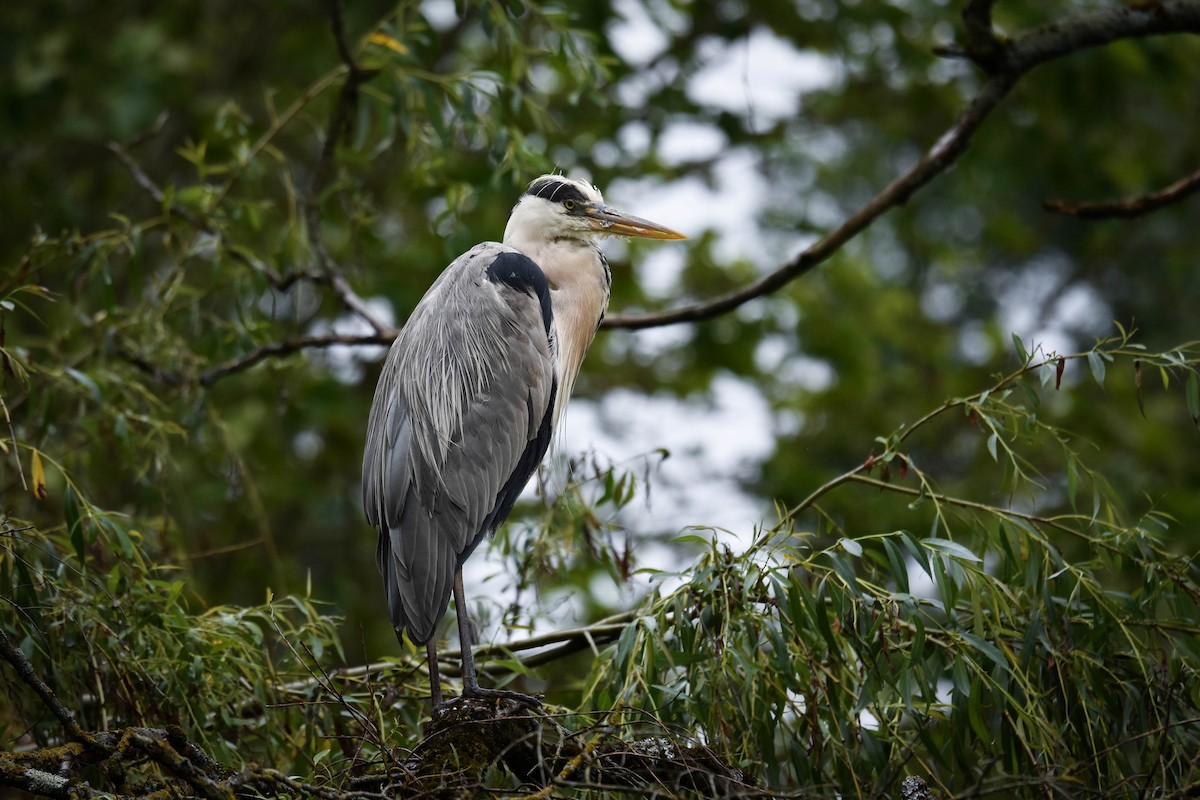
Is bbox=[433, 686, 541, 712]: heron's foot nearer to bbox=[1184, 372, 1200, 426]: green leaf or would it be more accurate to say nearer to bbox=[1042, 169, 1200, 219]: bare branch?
bbox=[1184, 372, 1200, 426]: green leaf

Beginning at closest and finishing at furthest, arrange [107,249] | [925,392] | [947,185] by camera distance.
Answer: [107,249]
[925,392]
[947,185]

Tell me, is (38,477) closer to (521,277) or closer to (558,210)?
(521,277)

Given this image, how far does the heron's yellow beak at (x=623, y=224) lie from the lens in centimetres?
355

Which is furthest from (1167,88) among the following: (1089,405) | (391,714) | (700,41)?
(391,714)

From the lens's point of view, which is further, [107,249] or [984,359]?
[984,359]

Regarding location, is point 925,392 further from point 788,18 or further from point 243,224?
point 243,224

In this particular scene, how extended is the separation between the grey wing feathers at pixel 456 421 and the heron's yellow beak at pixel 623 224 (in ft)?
0.94

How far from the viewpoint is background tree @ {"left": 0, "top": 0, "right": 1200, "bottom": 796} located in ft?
8.53

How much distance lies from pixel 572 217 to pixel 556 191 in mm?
93

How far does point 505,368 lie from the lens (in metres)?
3.31

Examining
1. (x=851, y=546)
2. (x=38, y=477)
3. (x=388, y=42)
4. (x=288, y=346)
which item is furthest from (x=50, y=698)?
(x=388, y=42)

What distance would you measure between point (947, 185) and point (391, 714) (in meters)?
7.11

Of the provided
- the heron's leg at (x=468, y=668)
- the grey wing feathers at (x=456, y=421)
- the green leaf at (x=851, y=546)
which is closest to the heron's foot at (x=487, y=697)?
the heron's leg at (x=468, y=668)

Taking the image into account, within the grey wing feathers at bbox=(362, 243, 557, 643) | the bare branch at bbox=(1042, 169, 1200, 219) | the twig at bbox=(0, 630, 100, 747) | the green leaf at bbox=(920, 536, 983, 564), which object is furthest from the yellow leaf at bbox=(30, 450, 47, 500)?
the bare branch at bbox=(1042, 169, 1200, 219)
